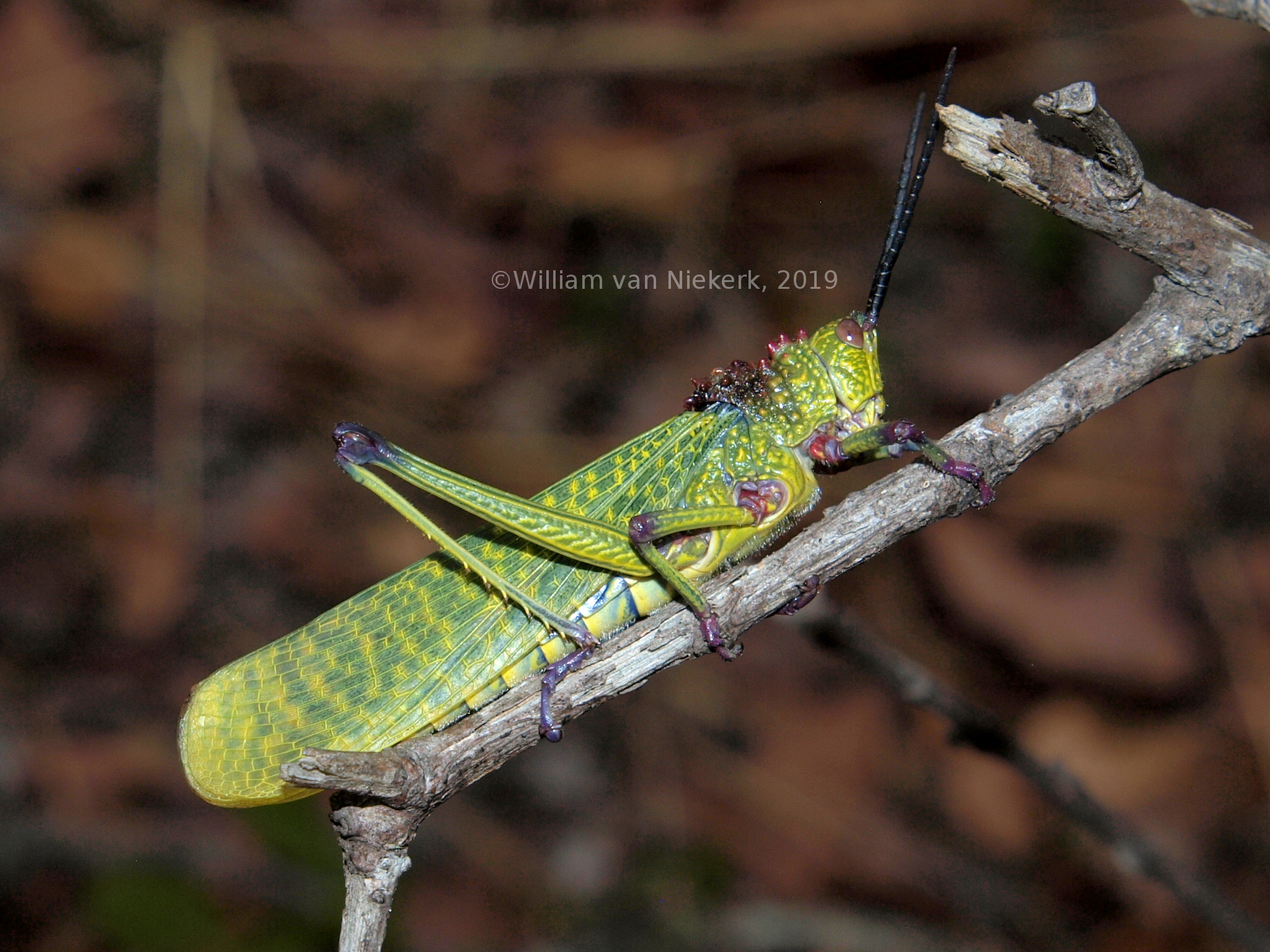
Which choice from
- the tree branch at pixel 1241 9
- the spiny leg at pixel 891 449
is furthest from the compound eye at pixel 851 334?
the tree branch at pixel 1241 9

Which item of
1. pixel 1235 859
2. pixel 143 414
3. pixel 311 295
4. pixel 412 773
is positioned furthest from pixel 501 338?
pixel 1235 859

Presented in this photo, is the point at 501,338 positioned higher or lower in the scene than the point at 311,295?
lower

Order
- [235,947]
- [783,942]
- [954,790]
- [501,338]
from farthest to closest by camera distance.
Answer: [501,338] → [954,790] → [783,942] → [235,947]

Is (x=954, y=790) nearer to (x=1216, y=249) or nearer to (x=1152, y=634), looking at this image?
(x=1152, y=634)

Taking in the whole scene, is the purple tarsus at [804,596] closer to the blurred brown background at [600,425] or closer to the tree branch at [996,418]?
the tree branch at [996,418]

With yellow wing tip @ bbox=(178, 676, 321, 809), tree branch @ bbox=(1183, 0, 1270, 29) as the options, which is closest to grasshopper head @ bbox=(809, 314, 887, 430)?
tree branch @ bbox=(1183, 0, 1270, 29)

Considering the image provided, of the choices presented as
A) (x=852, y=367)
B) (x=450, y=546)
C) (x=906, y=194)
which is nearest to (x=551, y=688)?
(x=450, y=546)

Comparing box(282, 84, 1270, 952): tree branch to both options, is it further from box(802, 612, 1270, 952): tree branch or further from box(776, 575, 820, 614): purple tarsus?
box(802, 612, 1270, 952): tree branch
